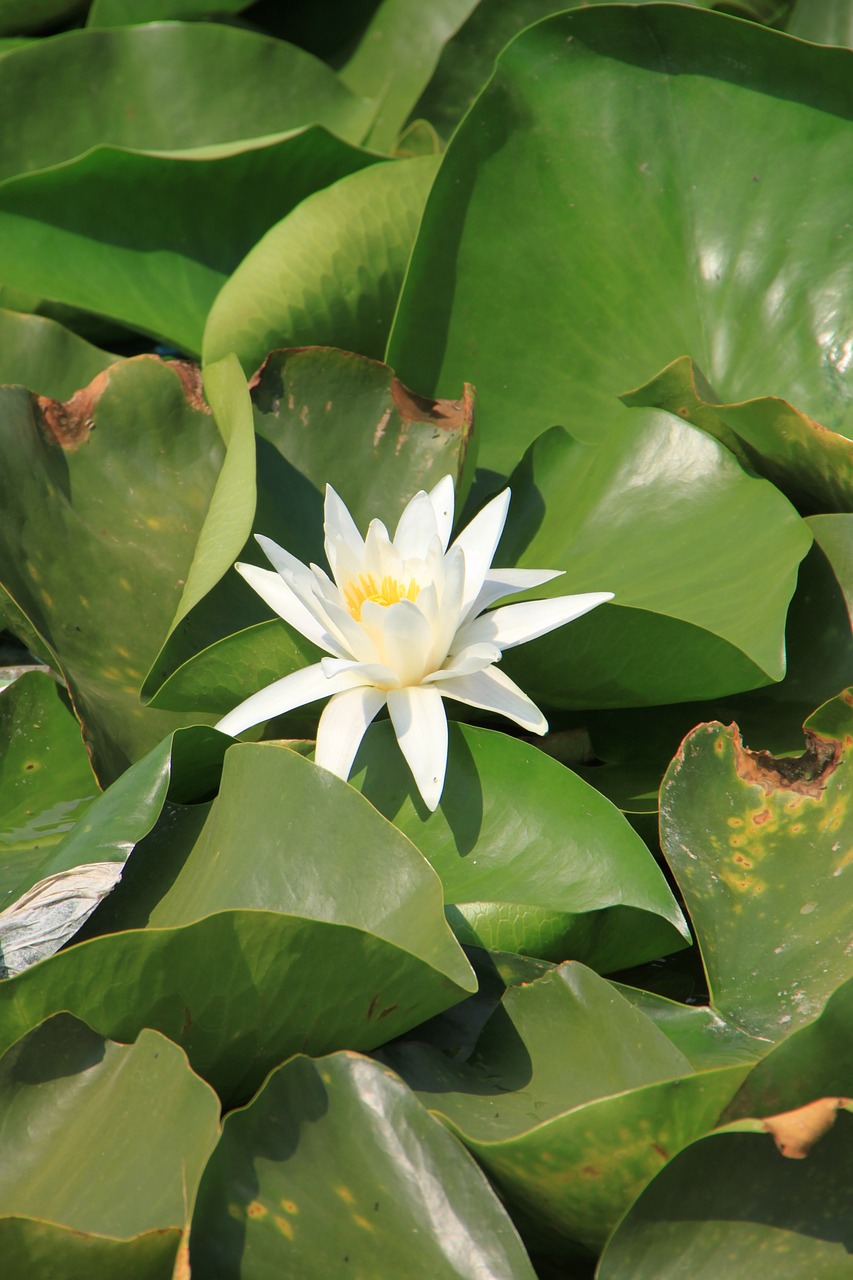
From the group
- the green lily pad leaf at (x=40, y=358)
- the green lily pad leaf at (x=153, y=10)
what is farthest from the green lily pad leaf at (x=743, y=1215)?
the green lily pad leaf at (x=153, y=10)

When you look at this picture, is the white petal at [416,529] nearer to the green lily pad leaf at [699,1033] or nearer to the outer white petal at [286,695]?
the outer white petal at [286,695]

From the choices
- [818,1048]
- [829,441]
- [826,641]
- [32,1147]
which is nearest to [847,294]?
[829,441]

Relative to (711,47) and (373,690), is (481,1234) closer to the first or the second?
(373,690)

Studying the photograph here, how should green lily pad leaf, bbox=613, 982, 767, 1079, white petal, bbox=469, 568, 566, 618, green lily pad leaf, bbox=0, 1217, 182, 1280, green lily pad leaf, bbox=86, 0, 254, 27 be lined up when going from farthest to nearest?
green lily pad leaf, bbox=86, 0, 254, 27, white petal, bbox=469, 568, 566, 618, green lily pad leaf, bbox=613, 982, 767, 1079, green lily pad leaf, bbox=0, 1217, 182, 1280

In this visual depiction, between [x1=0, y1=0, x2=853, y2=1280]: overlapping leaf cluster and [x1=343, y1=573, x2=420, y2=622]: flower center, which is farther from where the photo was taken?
[x1=343, y1=573, x2=420, y2=622]: flower center

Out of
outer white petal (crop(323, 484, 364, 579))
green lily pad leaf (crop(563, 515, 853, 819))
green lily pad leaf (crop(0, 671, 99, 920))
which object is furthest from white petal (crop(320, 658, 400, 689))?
green lily pad leaf (crop(0, 671, 99, 920))

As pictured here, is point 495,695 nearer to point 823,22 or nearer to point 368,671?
point 368,671

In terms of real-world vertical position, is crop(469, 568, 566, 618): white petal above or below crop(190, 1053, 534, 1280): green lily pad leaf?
above

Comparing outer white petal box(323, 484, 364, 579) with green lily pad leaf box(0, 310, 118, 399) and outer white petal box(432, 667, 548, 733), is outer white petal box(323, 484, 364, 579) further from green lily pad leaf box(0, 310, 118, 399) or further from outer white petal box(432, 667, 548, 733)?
green lily pad leaf box(0, 310, 118, 399)
